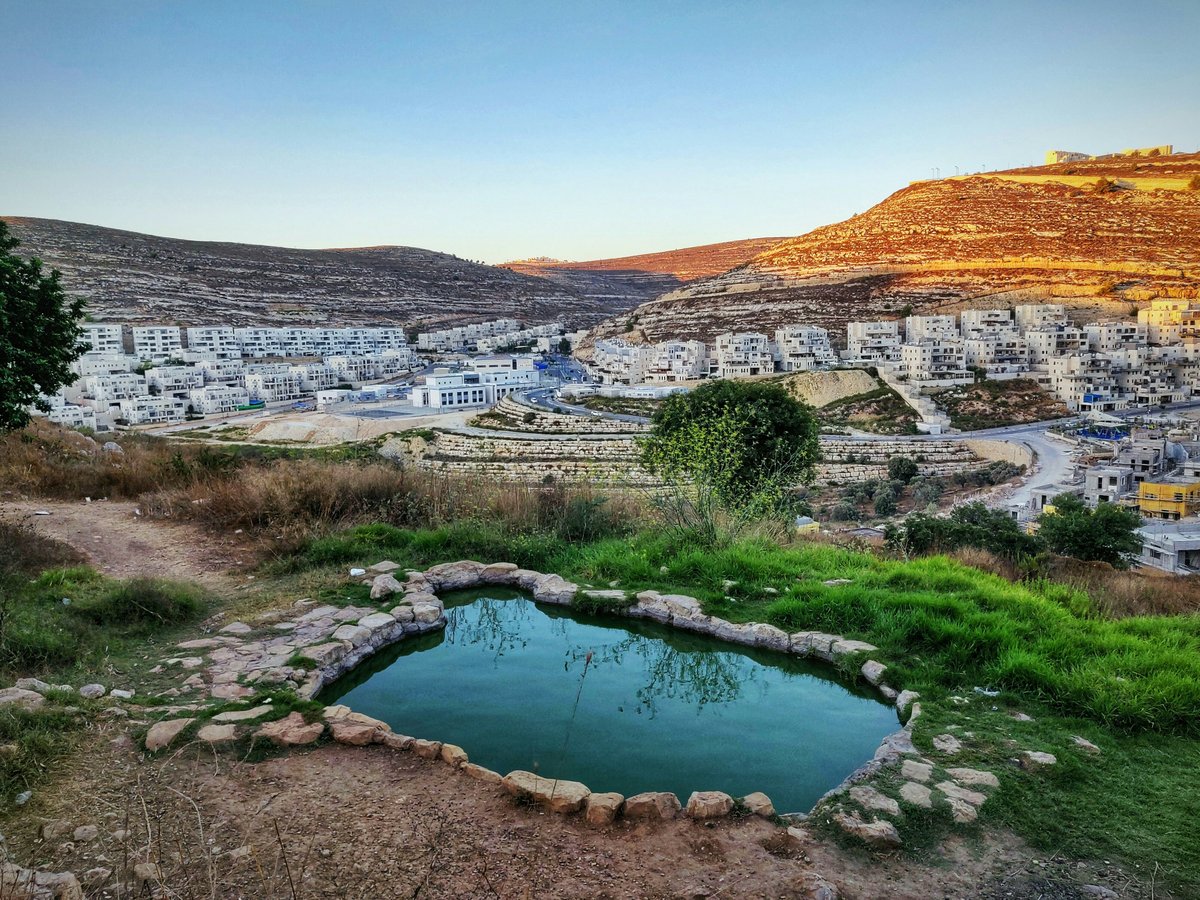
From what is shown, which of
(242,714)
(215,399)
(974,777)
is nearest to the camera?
(974,777)

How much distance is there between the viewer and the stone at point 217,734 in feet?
11.3

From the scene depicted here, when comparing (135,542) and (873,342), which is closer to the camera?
(135,542)

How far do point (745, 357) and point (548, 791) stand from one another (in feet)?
192

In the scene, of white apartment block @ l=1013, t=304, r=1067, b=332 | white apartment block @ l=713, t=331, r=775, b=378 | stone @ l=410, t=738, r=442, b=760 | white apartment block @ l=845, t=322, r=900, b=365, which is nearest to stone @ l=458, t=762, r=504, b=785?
stone @ l=410, t=738, r=442, b=760

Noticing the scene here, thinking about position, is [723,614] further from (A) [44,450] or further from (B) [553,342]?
(B) [553,342]

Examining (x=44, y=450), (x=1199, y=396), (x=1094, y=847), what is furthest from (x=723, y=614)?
(x=1199, y=396)

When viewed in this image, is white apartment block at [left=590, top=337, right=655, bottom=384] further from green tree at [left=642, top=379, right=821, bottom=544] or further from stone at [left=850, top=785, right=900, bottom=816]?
stone at [left=850, top=785, right=900, bottom=816]

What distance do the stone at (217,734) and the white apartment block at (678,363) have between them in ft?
190

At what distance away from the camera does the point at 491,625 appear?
18.5 feet

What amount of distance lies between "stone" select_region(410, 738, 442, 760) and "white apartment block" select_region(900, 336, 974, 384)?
5004 cm

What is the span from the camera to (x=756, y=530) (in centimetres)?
719

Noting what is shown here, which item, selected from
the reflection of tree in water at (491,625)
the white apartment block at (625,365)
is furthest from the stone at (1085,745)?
the white apartment block at (625,365)

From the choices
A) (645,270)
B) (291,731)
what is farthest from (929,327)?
(645,270)

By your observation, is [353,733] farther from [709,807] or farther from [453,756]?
[709,807]
